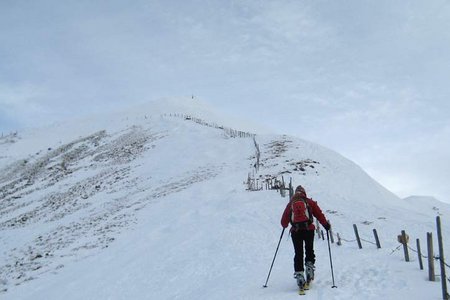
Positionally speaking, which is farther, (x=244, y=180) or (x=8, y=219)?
(x=8, y=219)

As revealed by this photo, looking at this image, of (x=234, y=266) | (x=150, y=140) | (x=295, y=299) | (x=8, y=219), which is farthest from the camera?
(x=150, y=140)

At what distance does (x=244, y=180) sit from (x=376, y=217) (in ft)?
35.3

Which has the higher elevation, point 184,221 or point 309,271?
point 184,221

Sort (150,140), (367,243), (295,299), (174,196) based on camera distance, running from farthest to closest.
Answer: (150,140), (174,196), (367,243), (295,299)

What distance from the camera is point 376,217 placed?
22.1 metres

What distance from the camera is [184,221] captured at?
23078 millimetres

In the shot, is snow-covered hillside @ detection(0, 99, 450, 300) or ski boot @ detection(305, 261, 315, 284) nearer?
ski boot @ detection(305, 261, 315, 284)

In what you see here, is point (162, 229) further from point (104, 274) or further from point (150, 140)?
point (150, 140)

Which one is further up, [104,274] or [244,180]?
[244,180]

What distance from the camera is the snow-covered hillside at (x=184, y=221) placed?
12.7 m

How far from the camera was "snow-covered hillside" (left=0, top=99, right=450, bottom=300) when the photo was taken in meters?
12.7

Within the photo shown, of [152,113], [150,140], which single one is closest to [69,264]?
[150,140]

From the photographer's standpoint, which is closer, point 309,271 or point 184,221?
point 309,271

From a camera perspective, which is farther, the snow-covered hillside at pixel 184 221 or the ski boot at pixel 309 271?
the snow-covered hillside at pixel 184 221
